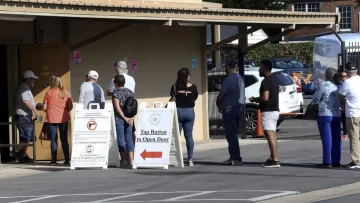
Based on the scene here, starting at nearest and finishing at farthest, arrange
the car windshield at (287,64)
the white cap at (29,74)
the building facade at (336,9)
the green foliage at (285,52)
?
the white cap at (29,74) < the car windshield at (287,64) < the green foliage at (285,52) < the building facade at (336,9)

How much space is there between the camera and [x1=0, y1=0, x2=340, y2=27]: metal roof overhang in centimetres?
1494

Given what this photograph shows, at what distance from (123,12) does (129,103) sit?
2033 mm

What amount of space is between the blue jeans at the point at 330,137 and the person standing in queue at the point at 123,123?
10.5ft

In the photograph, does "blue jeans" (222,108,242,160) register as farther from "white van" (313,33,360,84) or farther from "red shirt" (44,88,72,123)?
"white van" (313,33,360,84)

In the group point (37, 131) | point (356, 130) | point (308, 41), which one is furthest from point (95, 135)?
point (308, 41)

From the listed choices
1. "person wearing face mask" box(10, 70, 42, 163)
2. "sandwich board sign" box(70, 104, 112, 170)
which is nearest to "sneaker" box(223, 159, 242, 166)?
"sandwich board sign" box(70, 104, 112, 170)

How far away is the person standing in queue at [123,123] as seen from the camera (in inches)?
609

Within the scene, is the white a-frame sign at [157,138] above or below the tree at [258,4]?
below

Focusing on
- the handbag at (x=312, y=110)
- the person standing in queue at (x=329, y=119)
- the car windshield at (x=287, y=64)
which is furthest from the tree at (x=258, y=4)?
the person standing in queue at (x=329, y=119)

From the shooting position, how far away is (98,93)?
16.0 metres

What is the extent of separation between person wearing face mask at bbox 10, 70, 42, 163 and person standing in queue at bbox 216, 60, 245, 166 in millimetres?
3381

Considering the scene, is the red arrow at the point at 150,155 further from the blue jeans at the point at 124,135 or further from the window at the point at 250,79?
the window at the point at 250,79

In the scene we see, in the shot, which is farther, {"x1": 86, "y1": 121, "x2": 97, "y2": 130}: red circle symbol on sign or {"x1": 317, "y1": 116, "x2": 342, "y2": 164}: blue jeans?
{"x1": 86, "y1": 121, "x2": 97, "y2": 130}: red circle symbol on sign

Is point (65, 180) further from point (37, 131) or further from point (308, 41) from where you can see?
point (308, 41)
